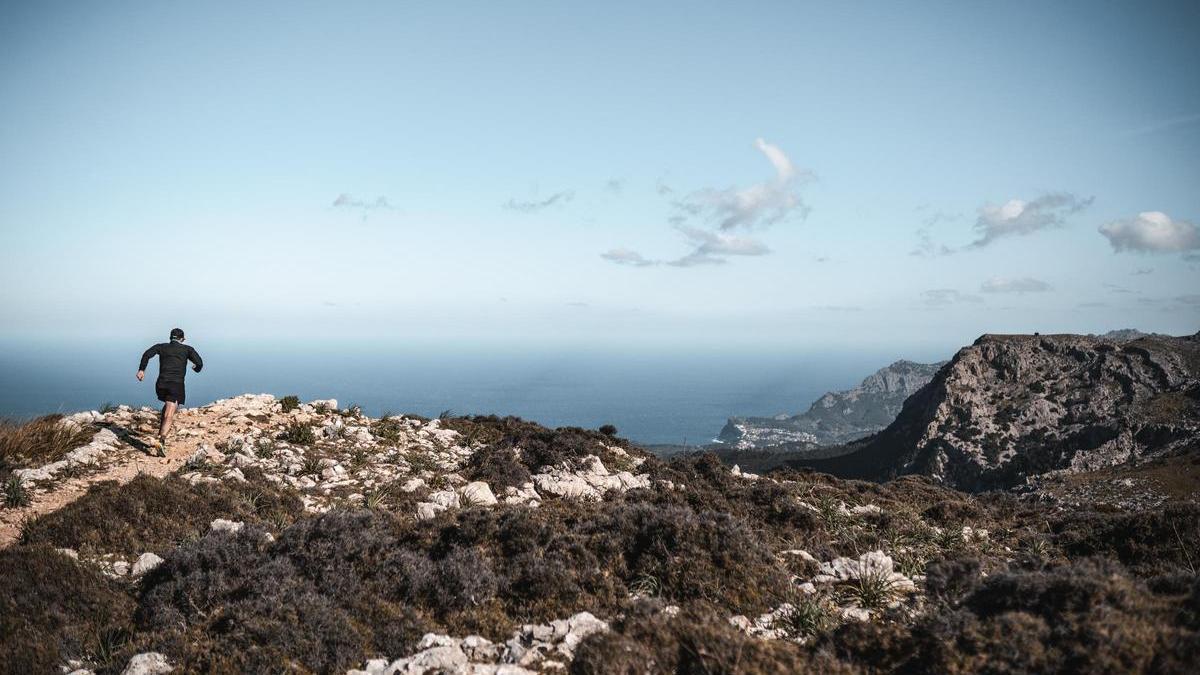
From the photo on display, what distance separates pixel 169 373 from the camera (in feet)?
44.8

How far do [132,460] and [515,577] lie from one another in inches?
468

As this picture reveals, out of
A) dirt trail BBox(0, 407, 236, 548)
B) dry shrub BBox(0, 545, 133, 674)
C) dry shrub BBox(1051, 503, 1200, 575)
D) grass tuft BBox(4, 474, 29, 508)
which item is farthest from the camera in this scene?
dry shrub BBox(1051, 503, 1200, 575)

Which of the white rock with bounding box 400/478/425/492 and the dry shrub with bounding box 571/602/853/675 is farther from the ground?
the dry shrub with bounding box 571/602/853/675

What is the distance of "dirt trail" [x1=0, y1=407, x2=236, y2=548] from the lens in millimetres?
9289

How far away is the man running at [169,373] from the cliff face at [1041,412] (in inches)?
3307

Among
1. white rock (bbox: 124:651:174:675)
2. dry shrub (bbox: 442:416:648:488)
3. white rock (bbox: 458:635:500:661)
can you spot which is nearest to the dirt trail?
white rock (bbox: 124:651:174:675)

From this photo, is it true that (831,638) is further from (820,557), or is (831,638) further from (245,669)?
(245,669)

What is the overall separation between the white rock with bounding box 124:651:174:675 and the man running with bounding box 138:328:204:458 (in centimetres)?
984

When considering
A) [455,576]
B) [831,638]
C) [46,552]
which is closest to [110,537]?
[46,552]

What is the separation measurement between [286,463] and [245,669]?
29.8 feet

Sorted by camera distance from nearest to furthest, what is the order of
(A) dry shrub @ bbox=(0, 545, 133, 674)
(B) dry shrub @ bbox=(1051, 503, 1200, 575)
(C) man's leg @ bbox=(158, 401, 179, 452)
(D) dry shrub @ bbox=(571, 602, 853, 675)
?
(D) dry shrub @ bbox=(571, 602, 853, 675)
(A) dry shrub @ bbox=(0, 545, 133, 674)
(B) dry shrub @ bbox=(1051, 503, 1200, 575)
(C) man's leg @ bbox=(158, 401, 179, 452)

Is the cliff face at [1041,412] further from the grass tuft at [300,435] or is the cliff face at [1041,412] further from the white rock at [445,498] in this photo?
the grass tuft at [300,435]

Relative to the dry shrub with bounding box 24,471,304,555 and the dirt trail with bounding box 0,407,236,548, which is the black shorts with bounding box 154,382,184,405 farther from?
the dry shrub with bounding box 24,471,304,555

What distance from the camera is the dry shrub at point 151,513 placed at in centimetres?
833
